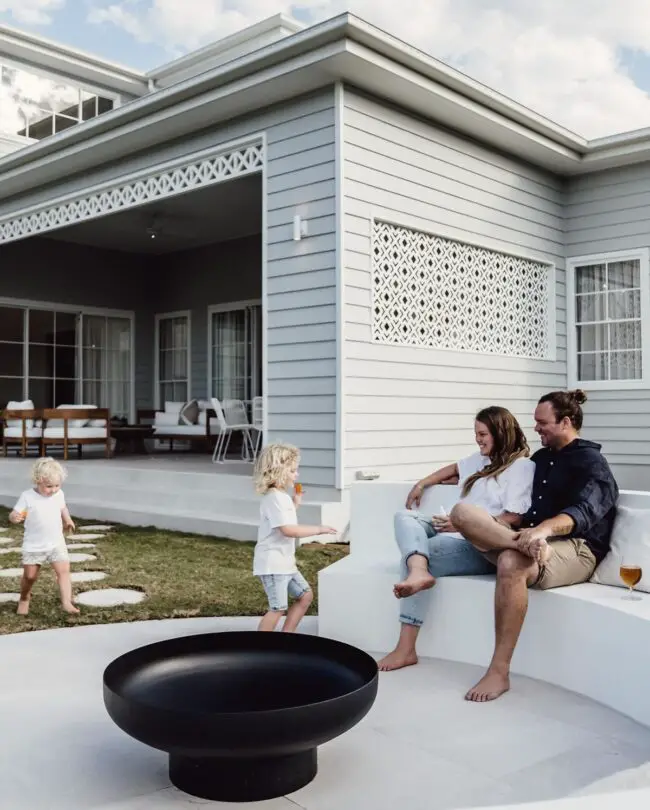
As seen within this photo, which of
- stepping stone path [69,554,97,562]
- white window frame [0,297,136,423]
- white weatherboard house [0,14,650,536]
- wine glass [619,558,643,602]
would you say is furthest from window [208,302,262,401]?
wine glass [619,558,643,602]

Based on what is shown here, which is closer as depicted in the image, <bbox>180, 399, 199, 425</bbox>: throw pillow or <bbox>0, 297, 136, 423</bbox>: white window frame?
<bbox>180, 399, 199, 425</bbox>: throw pillow

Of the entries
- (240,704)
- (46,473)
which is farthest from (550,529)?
(46,473)

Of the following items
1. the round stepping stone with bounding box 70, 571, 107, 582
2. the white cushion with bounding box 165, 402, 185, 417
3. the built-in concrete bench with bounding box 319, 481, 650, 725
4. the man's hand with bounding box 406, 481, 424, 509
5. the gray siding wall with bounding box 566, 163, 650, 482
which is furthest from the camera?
the white cushion with bounding box 165, 402, 185, 417

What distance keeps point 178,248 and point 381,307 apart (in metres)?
6.67

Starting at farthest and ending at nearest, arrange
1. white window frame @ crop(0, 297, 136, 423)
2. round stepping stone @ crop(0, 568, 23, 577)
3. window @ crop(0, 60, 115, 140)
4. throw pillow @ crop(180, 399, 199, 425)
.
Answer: white window frame @ crop(0, 297, 136, 423)
window @ crop(0, 60, 115, 140)
throw pillow @ crop(180, 399, 199, 425)
round stepping stone @ crop(0, 568, 23, 577)

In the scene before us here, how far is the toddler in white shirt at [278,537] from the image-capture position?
337 centimetres

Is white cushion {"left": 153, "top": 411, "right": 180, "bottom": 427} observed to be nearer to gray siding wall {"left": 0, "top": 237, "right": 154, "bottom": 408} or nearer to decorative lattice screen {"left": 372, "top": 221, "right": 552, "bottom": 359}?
gray siding wall {"left": 0, "top": 237, "right": 154, "bottom": 408}

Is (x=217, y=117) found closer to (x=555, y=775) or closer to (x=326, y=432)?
(x=326, y=432)

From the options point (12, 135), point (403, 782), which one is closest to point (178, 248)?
point (12, 135)

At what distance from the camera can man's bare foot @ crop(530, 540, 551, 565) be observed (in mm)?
2848

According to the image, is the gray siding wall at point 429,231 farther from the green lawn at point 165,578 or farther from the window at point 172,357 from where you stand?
the window at point 172,357

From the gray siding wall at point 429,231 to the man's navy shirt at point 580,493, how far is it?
3.03m

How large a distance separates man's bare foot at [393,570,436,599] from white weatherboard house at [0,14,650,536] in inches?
120

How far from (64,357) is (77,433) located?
3.07 metres
